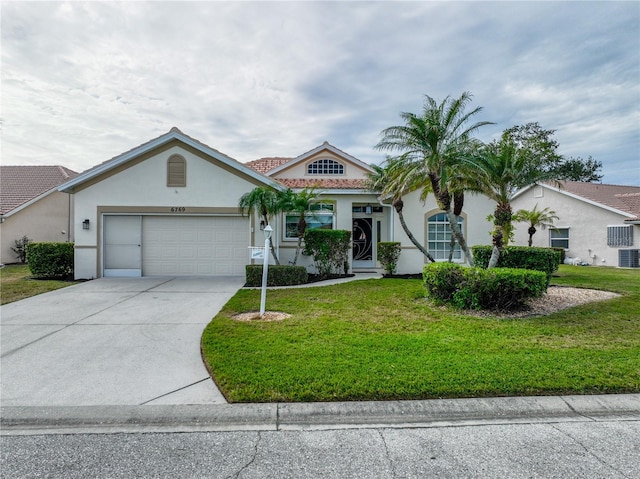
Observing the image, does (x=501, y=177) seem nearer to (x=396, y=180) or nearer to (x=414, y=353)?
(x=396, y=180)

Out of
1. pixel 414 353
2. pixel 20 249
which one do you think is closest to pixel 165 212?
pixel 414 353

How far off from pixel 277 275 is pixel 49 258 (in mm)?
8420

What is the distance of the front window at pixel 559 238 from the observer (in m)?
22.0

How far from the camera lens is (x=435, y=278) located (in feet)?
27.9

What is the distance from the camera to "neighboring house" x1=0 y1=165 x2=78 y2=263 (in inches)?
721

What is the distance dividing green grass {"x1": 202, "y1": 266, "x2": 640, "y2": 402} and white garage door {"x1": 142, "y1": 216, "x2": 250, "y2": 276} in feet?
16.5

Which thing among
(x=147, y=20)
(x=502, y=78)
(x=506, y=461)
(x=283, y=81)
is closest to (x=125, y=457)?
(x=506, y=461)

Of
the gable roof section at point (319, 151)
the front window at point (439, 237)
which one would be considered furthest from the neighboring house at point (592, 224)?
the gable roof section at point (319, 151)

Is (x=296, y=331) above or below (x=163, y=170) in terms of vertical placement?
below

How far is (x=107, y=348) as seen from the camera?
574 centimetres

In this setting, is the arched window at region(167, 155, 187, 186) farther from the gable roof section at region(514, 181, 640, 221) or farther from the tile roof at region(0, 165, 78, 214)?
the gable roof section at region(514, 181, 640, 221)

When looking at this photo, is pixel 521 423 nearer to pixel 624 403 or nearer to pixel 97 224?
pixel 624 403

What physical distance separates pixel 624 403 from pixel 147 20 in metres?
11.5

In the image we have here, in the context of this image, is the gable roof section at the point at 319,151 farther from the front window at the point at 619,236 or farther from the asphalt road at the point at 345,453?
the asphalt road at the point at 345,453
